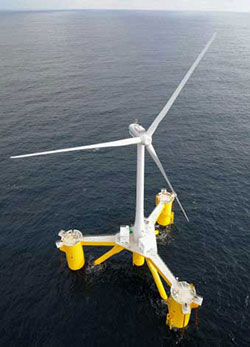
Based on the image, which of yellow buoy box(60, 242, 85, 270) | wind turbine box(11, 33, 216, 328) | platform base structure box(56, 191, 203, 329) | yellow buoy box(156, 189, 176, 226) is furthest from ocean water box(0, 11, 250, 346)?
yellow buoy box(156, 189, 176, 226)

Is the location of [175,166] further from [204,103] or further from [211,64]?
[211,64]

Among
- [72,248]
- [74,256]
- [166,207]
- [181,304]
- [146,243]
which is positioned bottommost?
[181,304]

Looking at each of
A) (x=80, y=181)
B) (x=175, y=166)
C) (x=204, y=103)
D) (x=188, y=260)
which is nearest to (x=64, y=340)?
(x=188, y=260)

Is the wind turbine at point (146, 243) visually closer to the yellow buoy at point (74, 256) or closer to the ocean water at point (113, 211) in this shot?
the yellow buoy at point (74, 256)

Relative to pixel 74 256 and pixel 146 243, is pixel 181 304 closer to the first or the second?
pixel 146 243

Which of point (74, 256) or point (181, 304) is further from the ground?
point (74, 256)

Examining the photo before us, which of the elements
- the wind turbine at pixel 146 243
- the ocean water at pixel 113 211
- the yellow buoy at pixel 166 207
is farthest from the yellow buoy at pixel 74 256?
the yellow buoy at pixel 166 207

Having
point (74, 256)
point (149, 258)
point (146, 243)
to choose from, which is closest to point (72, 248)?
point (74, 256)

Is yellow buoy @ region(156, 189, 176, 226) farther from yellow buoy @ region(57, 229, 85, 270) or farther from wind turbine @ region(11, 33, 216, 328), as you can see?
yellow buoy @ region(57, 229, 85, 270)
